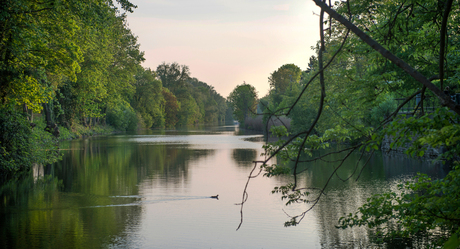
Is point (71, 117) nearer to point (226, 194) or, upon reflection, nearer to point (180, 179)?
point (180, 179)

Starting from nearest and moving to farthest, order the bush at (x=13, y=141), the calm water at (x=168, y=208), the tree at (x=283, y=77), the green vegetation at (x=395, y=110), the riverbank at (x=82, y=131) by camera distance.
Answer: the green vegetation at (x=395, y=110)
the calm water at (x=168, y=208)
the bush at (x=13, y=141)
the riverbank at (x=82, y=131)
the tree at (x=283, y=77)

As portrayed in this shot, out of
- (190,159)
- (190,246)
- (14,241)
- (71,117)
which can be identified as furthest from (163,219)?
(71,117)

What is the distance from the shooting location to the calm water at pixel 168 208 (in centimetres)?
816

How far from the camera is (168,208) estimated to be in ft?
36.5

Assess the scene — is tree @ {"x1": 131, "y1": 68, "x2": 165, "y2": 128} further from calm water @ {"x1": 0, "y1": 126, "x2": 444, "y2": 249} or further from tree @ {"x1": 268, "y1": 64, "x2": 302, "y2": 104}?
calm water @ {"x1": 0, "y1": 126, "x2": 444, "y2": 249}

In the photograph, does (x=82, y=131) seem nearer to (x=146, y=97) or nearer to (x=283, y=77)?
(x=146, y=97)

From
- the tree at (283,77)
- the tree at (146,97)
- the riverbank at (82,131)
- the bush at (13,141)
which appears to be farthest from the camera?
the tree at (283,77)

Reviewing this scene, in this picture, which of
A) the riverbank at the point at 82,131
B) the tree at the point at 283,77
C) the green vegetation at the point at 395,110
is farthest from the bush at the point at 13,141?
the tree at the point at 283,77

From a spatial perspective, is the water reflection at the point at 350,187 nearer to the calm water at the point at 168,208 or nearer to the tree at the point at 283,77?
the calm water at the point at 168,208

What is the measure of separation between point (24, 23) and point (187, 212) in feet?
28.3

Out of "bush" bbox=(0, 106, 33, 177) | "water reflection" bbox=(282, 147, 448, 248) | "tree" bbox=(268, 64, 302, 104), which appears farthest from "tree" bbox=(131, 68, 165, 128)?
"bush" bbox=(0, 106, 33, 177)

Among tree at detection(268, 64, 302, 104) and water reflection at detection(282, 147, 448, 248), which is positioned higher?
tree at detection(268, 64, 302, 104)

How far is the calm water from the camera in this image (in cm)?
816

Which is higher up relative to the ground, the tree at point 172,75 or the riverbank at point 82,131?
→ the tree at point 172,75
